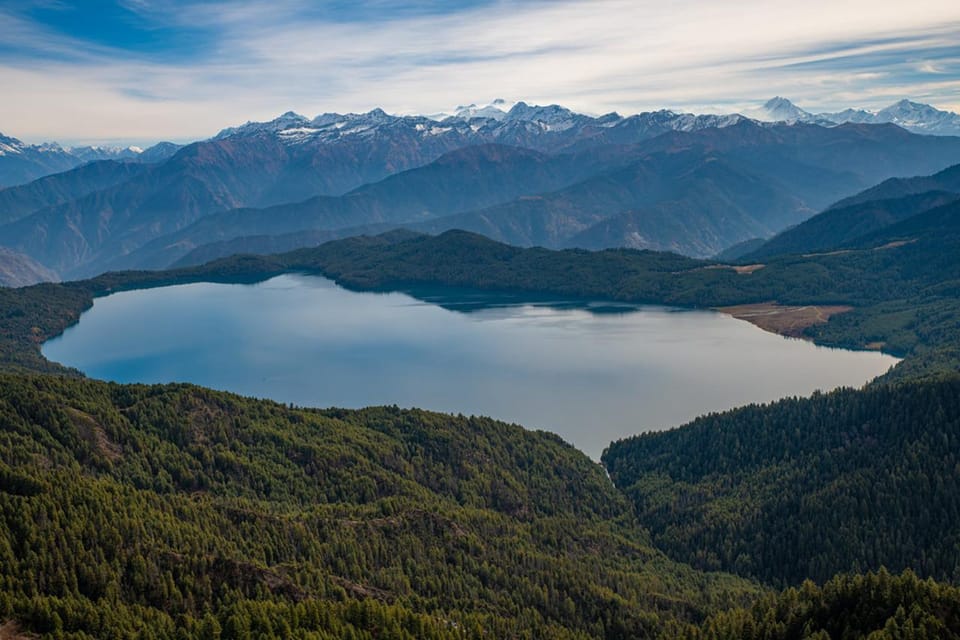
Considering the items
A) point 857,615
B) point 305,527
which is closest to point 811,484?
point 857,615

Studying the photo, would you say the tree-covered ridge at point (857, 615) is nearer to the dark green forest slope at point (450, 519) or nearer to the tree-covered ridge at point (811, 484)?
the dark green forest slope at point (450, 519)

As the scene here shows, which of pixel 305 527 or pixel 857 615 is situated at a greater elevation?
pixel 305 527

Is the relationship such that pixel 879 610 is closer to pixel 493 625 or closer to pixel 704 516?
pixel 493 625

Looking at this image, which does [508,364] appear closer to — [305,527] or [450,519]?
[450,519]

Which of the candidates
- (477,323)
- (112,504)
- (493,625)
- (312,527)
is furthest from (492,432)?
(477,323)

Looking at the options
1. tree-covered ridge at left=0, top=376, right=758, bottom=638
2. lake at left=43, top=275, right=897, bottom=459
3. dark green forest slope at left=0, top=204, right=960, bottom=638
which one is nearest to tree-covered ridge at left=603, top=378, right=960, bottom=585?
dark green forest slope at left=0, top=204, right=960, bottom=638
